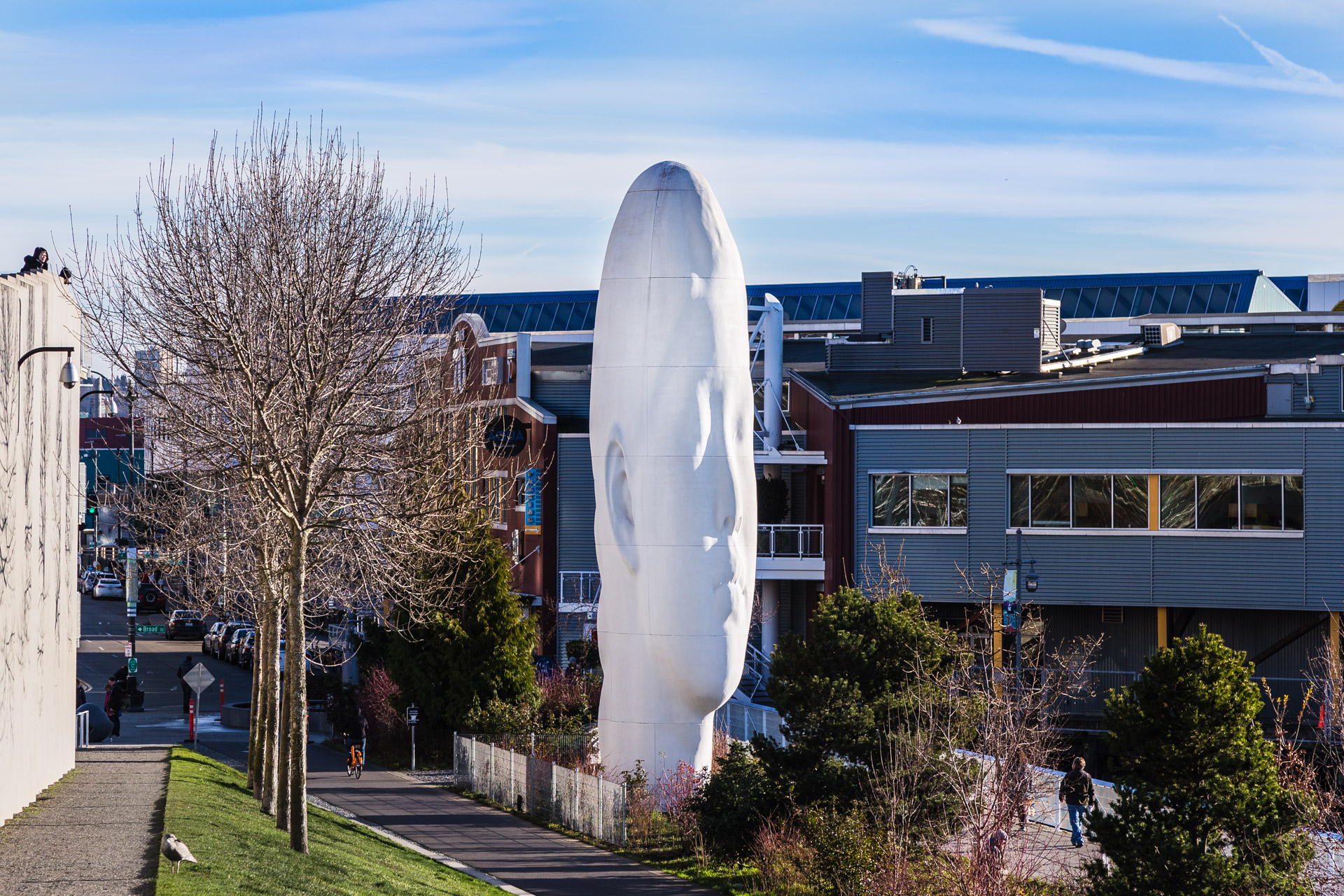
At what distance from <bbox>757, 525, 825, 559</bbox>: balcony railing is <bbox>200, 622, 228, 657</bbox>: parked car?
26.6m

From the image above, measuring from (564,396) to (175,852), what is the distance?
38.2 meters

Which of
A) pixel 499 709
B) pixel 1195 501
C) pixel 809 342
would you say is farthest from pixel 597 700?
pixel 809 342

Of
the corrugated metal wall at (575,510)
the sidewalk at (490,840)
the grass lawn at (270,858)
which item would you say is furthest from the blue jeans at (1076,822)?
the corrugated metal wall at (575,510)

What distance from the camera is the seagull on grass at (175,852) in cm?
1755

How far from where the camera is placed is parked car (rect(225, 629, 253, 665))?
60.1 m

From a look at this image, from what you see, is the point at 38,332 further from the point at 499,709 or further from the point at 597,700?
the point at 597,700

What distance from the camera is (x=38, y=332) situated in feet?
84.0

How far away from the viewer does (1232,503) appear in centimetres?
4203

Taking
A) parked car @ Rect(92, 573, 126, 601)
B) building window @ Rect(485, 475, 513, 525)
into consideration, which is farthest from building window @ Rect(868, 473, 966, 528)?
parked car @ Rect(92, 573, 126, 601)

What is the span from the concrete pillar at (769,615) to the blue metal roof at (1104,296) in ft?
134

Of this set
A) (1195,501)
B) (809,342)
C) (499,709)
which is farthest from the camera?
(809,342)

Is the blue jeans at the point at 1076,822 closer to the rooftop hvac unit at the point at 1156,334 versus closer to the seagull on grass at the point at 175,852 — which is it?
the seagull on grass at the point at 175,852

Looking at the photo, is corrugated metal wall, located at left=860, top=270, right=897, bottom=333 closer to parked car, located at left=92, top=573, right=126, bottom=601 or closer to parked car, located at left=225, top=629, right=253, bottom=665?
parked car, located at left=225, top=629, right=253, bottom=665

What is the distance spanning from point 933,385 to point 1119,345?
13408 millimetres
